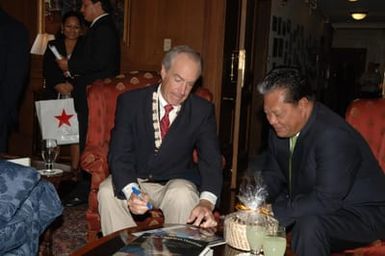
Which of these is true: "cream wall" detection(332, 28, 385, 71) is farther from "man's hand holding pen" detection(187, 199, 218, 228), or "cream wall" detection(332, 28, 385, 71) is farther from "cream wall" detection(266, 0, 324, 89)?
"man's hand holding pen" detection(187, 199, 218, 228)

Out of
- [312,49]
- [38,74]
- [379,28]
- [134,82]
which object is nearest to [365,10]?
[312,49]

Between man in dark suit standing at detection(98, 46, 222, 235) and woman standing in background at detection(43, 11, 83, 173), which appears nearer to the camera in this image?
man in dark suit standing at detection(98, 46, 222, 235)

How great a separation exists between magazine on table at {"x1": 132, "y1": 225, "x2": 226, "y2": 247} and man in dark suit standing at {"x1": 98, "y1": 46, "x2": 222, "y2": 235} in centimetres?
42

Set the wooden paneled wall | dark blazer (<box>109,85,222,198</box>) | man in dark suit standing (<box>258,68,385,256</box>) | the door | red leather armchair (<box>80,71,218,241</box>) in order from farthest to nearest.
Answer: the door, the wooden paneled wall, red leather armchair (<box>80,71,218,241</box>), dark blazer (<box>109,85,222,198</box>), man in dark suit standing (<box>258,68,385,256</box>)

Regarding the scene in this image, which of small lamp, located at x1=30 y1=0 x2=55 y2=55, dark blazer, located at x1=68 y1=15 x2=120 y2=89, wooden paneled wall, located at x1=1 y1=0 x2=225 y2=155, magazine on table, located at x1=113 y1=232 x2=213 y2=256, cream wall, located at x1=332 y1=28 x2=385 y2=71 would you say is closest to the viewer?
magazine on table, located at x1=113 y1=232 x2=213 y2=256

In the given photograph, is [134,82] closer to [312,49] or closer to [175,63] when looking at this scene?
[175,63]

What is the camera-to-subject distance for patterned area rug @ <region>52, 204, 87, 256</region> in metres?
2.98

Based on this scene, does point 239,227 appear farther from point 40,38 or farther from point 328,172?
point 40,38

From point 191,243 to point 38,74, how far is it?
391 centimetres

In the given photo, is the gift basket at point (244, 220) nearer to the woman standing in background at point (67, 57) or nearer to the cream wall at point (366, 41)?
the woman standing in background at point (67, 57)

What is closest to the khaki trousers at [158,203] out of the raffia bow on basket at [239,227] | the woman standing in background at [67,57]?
the raffia bow on basket at [239,227]

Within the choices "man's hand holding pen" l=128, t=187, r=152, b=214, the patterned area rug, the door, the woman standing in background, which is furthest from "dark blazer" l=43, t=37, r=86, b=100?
"man's hand holding pen" l=128, t=187, r=152, b=214

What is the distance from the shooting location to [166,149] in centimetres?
249

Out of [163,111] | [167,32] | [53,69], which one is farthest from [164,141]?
[167,32]
